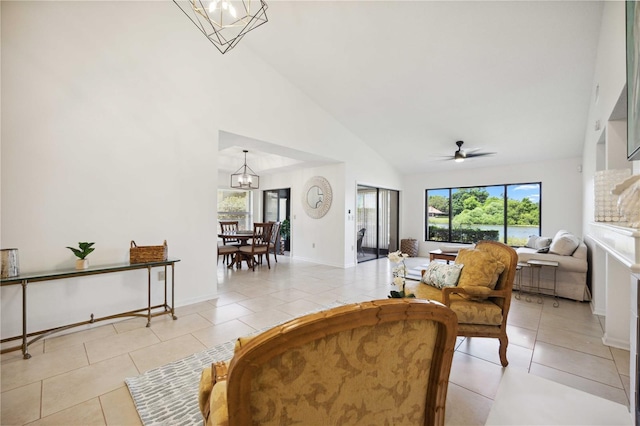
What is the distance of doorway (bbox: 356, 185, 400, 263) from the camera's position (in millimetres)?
7531

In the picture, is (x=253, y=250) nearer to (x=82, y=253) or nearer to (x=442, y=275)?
(x=82, y=253)

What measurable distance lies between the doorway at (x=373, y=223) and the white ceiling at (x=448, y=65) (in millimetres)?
2254

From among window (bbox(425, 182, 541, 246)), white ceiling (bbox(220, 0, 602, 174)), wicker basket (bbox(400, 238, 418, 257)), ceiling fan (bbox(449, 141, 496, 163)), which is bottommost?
wicker basket (bbox(400, 238, 418, 257))

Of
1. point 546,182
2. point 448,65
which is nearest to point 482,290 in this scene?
point 448,65

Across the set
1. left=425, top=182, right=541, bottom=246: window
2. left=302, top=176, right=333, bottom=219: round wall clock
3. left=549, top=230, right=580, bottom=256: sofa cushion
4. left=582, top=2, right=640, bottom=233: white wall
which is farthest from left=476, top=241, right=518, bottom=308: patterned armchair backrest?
left=425, top=182, right=541, bottom=246: window

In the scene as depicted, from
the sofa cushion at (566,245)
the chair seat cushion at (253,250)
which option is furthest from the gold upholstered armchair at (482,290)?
the chair seat cushion at (253,250)

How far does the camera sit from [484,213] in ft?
23.0

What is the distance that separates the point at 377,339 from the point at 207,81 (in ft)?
A: 13.7

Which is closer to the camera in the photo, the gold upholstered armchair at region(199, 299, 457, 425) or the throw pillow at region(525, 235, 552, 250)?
the gold upholstered armchair at region(199, 299, 457, 425)

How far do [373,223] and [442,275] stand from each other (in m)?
4.99

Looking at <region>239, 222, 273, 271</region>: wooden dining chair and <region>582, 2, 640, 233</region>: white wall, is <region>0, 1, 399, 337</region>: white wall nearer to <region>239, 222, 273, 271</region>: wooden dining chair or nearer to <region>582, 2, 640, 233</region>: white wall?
<region>239, 222, 273, 271</region>: wooden dining chair

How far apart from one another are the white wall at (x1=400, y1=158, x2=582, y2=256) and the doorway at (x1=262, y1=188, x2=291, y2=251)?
4.11m

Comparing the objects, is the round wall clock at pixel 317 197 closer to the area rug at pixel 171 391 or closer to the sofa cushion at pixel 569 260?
the sofa cushion at pixel 569 260

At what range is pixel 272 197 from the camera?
862 centimetres
